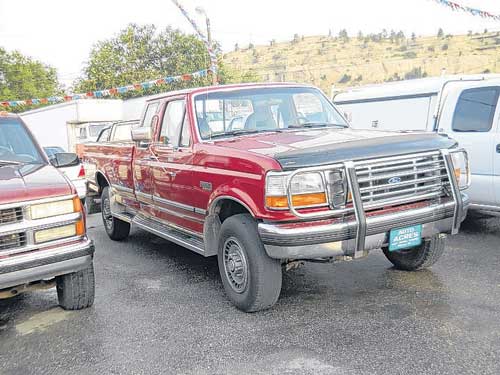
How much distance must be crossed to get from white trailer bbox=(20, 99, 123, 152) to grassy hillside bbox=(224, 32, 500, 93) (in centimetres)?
2285

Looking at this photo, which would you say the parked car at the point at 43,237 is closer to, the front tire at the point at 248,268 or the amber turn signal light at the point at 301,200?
the front tire at the point at 248,268

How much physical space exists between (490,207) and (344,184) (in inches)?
138

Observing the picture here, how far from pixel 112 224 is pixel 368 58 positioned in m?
65.8

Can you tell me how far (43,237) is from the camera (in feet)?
12.6

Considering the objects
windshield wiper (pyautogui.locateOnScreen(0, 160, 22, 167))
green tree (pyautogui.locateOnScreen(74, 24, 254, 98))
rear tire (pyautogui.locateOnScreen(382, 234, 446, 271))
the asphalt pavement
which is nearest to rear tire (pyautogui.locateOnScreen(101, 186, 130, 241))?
the asphalt pavement

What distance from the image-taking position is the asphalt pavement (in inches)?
132

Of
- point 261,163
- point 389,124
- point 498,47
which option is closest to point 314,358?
point 261,163

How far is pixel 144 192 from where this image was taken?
19.4ft

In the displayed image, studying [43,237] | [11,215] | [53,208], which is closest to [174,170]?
[53,208]

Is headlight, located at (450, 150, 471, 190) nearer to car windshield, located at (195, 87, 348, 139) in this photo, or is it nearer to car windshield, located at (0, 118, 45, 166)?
car windshield, located at (195, 87, 348, 139)

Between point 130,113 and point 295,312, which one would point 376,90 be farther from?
point 130,113

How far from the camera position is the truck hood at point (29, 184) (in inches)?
147

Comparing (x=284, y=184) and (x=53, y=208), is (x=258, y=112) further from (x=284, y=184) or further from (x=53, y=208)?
(x=53, y=208)

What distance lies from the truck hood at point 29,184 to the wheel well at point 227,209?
4.15 feet
